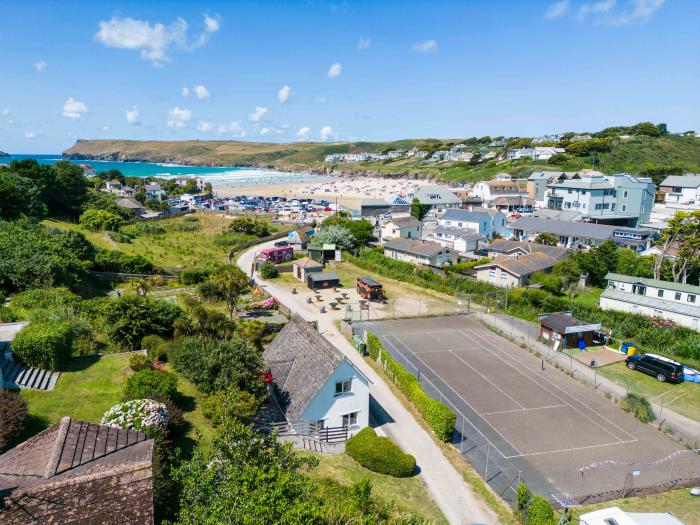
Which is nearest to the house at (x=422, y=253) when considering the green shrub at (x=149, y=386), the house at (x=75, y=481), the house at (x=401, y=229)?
the house at (x=401, y=229)

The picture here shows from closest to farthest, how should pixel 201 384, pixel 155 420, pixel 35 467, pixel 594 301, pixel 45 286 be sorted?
1. pixel 35 467
2. pixel 155 420
3. pixel 201 384
4. pixel 45 286
5. pixel 594 301

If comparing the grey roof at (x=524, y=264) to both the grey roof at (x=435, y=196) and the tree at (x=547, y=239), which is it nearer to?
the tree at (x=547, y=239)

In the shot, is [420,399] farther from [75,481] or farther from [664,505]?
[75,481]

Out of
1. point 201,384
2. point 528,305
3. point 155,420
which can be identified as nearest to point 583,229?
point 528,305

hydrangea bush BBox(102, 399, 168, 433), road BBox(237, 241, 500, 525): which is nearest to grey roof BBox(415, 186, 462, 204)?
road BBox(237, 241, 500, 525)

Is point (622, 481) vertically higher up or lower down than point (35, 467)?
lower down

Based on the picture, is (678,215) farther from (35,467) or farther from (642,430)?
(35,467)

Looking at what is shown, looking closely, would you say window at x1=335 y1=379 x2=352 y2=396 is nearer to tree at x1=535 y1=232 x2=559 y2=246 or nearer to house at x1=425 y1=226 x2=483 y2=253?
house at x1=425 y1=226 x2=483 y2=253
